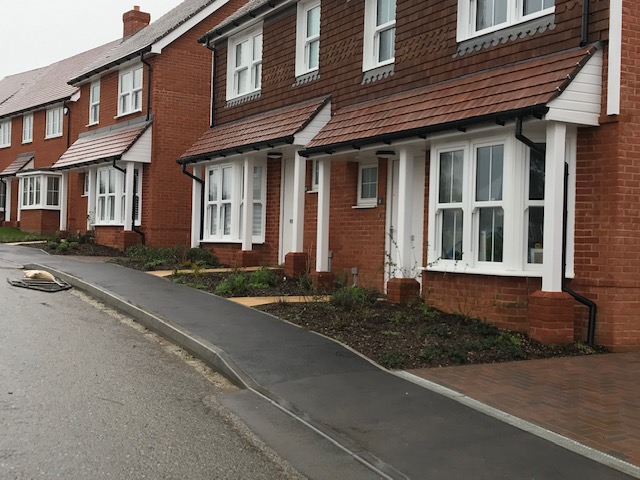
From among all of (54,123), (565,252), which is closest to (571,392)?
(565,252)

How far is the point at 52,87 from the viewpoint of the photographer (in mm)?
33469

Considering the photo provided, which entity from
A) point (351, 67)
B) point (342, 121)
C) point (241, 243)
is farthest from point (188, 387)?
point (241, 243)

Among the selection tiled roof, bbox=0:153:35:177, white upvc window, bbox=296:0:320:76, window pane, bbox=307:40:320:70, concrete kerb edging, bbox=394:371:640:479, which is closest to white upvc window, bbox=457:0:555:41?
window pane, bbox=307:40:320:70

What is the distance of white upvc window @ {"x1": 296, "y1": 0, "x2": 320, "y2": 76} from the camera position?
48.9ft

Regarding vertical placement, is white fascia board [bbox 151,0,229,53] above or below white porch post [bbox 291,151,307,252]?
above

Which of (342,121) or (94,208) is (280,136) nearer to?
(342,121)

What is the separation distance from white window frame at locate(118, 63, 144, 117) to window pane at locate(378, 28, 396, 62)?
37.0ft

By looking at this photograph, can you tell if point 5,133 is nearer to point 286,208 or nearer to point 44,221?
point 44,221

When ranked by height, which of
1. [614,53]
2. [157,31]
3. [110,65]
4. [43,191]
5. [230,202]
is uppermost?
[157,31]

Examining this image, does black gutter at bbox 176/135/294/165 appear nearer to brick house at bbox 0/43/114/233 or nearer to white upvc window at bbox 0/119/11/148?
brick house at bbox 0/43/114/233

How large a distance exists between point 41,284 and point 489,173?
8.36 m

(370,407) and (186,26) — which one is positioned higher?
(186,26)

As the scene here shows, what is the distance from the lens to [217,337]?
865 centimetres

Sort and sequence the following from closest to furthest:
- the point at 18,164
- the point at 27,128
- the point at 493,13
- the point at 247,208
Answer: the point at 493,13, the point at 247,208, the point at 18,164, the point at 27,128
